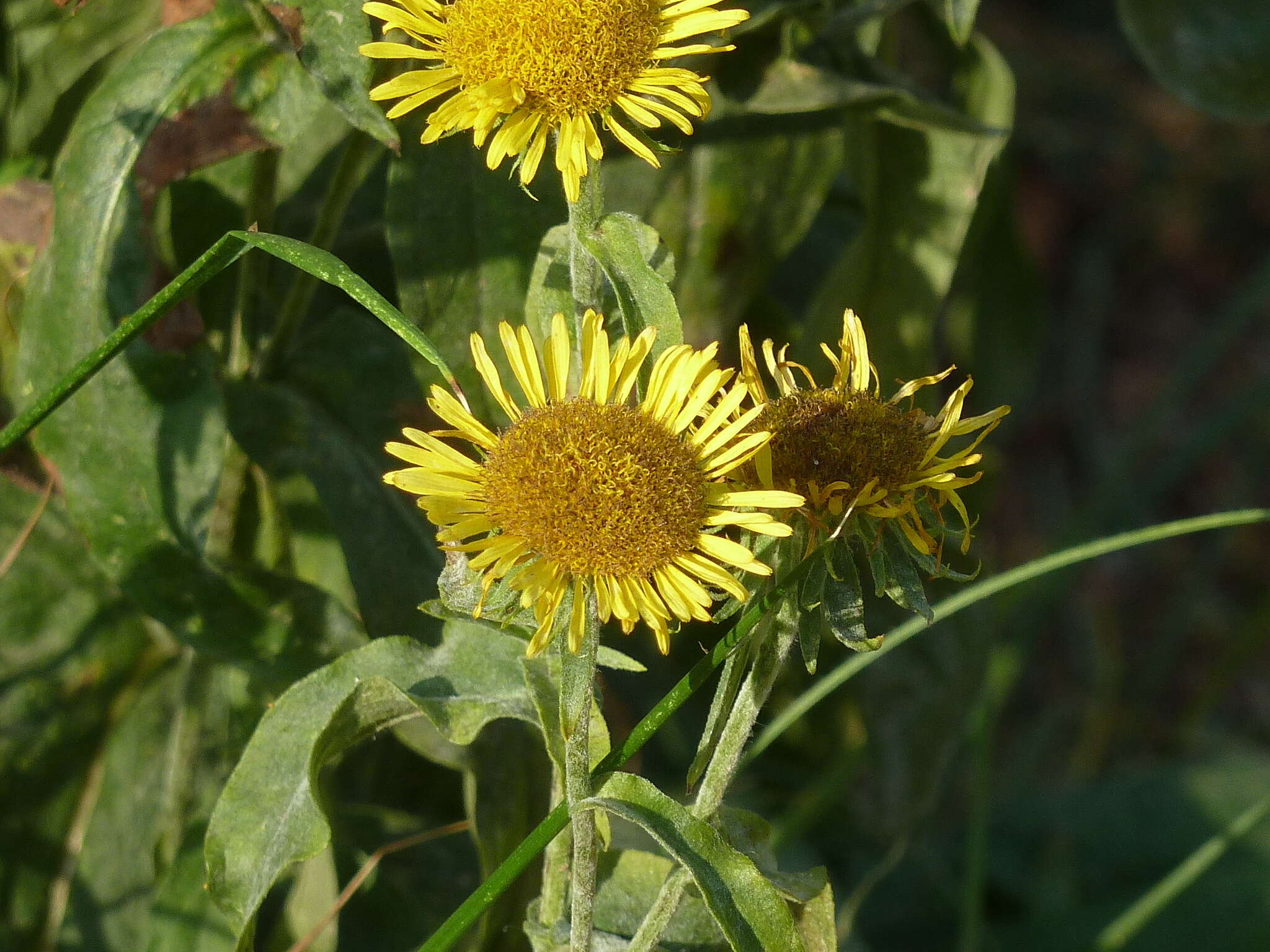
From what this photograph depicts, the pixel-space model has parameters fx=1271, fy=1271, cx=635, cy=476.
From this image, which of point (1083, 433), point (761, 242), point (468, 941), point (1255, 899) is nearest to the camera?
point (468, 941)

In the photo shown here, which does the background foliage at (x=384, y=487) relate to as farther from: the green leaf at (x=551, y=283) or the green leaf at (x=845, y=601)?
the green leaf at (x=845, y=601)

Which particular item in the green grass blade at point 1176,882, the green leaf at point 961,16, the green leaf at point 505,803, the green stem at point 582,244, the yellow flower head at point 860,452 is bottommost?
the green grass blade at point 1176,882

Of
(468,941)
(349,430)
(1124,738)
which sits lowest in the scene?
(1124,738)

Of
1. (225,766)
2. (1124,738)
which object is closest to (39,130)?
(225,766)

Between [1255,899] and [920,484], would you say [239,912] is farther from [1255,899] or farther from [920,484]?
[1255,899]

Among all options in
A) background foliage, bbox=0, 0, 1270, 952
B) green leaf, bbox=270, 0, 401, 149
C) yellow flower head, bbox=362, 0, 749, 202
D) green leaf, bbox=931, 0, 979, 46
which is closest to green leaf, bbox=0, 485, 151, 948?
background foliage, bbox=0, 0, 1270, 952

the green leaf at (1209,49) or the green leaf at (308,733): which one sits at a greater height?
the green leaf at (1209,49)

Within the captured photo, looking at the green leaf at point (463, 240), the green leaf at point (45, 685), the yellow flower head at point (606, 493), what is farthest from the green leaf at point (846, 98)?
the green leaf at point (45, 685)
